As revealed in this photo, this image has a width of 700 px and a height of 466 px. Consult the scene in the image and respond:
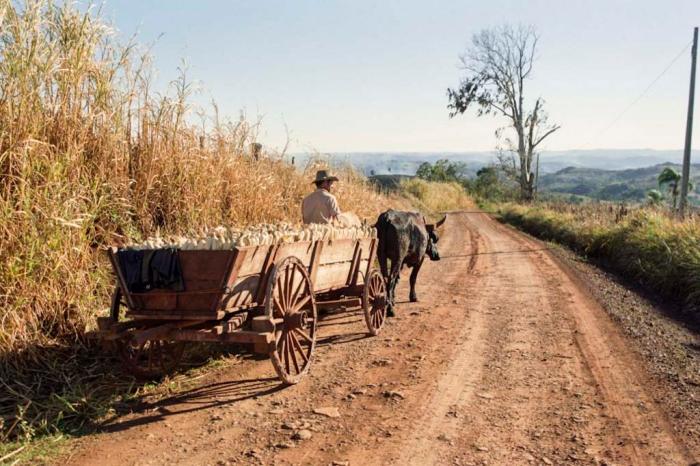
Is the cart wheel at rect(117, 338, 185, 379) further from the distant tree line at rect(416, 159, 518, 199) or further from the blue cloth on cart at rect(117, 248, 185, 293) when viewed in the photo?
the distant tree line at rect(416, 159, 518, 199)

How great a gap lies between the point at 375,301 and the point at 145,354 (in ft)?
9.25

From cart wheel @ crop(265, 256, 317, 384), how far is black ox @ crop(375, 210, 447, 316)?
9.54ft

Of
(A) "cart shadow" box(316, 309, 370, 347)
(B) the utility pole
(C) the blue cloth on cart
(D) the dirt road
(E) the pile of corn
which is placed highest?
(B) the utility pole

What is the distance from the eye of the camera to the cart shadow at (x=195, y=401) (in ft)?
14.1

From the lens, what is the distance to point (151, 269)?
14.6 ft

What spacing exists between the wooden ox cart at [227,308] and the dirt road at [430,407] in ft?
1.37

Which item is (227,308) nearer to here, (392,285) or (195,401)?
(195,401)

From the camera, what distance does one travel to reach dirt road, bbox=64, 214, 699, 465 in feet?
12.6

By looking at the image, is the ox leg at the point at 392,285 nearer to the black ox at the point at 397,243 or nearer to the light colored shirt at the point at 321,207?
the black ox at the point at 397,243

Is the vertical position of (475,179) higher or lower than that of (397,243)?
lower

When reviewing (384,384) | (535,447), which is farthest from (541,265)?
(535,447)

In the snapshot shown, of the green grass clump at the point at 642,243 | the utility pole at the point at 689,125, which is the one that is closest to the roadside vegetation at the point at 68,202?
the green grass clump at the point at 642,243

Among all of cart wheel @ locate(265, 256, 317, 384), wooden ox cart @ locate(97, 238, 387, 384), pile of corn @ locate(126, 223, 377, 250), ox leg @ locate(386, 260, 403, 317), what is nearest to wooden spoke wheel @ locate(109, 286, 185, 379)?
wooden ox cart @ locate(97, 238, 387, 384)

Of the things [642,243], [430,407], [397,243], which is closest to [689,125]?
[642,243]
